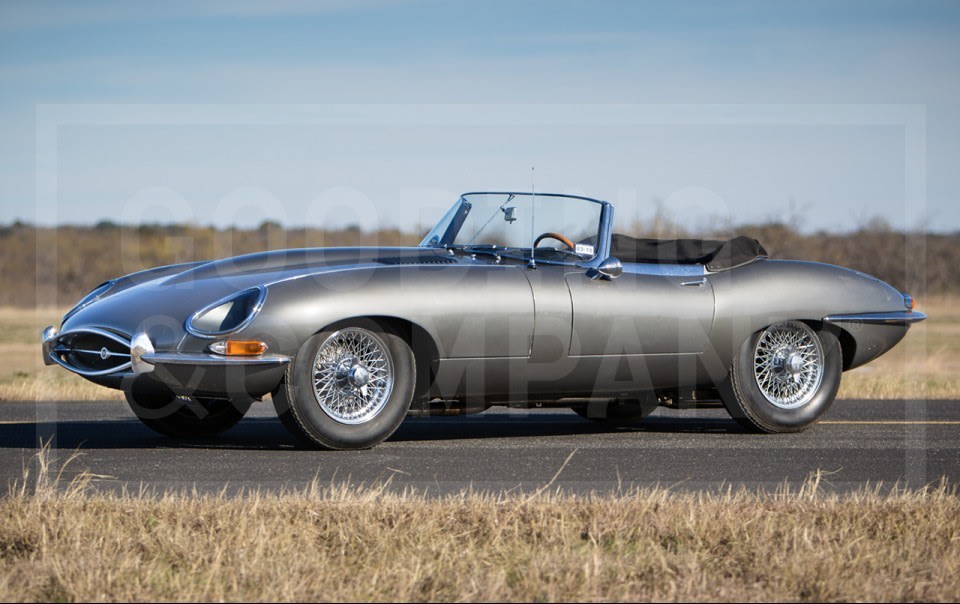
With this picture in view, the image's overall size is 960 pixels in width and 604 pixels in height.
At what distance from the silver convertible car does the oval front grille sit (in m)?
0.01

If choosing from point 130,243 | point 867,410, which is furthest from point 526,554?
point 130,243

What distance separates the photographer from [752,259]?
855 centimetres

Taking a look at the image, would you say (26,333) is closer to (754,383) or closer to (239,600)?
(754,383)

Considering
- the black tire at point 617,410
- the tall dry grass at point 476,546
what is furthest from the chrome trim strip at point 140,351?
the black tire at point 617,410

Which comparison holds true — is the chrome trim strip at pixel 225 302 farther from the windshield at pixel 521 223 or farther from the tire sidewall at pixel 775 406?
the tire sidewall at pixel 775 406

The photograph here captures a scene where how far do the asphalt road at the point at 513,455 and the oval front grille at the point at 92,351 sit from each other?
49 cm

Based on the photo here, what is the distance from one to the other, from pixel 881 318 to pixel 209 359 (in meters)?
4.64

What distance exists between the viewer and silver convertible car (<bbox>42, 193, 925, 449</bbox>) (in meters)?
6.79

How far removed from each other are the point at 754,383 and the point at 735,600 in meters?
4.45

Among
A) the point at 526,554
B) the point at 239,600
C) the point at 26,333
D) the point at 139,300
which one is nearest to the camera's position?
the point at 239,600

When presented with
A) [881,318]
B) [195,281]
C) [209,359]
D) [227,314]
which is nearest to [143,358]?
[209,359]

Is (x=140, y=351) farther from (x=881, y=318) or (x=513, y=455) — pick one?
(x=881, y=318)

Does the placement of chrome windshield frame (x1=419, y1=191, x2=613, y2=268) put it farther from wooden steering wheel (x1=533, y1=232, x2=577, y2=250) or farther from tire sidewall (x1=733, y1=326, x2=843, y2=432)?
tire sidewall (x1=733, y1=326, x2=843, y2=432)

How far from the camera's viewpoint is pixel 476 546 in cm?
461
